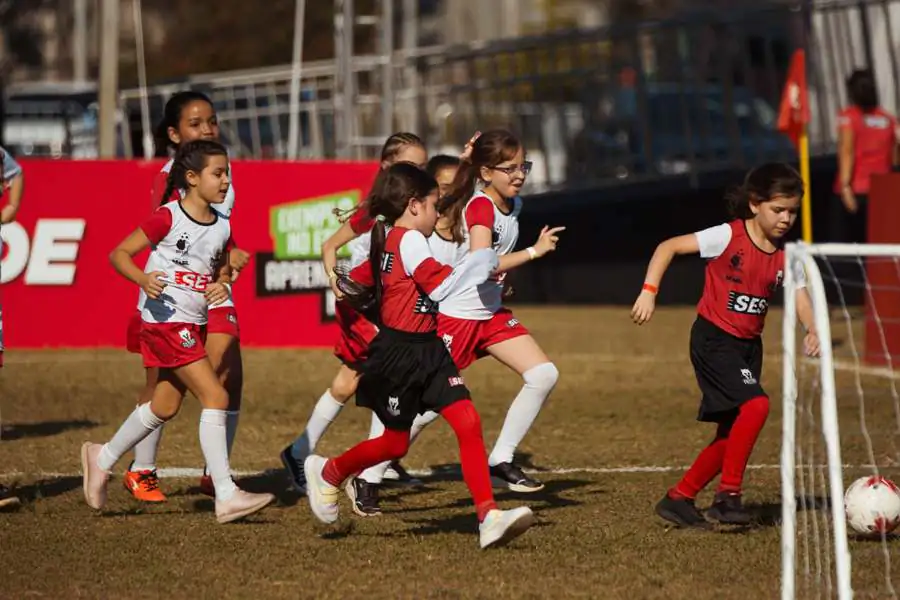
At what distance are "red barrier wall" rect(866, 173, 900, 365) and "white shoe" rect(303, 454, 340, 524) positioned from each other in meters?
8.13

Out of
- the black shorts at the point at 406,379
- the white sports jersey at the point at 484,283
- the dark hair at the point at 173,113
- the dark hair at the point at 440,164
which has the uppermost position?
the dark hair at the point at 173,113

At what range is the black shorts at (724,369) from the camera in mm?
7781

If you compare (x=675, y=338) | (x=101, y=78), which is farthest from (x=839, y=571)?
(x=101, y=78)

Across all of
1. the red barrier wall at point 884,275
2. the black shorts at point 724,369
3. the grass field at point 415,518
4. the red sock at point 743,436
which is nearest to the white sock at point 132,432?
the grass field at point 415,518

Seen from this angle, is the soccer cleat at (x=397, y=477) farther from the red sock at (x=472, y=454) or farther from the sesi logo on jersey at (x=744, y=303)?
the sesi logo on jersey at (x=744, y=303)

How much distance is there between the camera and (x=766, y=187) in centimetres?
768

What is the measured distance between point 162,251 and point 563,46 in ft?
46.7

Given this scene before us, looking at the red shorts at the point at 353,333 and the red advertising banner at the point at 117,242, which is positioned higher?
the red advertising banner at the point at 117,242

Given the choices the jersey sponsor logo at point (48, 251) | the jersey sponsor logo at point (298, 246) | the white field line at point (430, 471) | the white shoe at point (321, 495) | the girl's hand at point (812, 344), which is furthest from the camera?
the jersey sponsor logo at point (298, 246)

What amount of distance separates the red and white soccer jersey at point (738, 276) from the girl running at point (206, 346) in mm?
2294

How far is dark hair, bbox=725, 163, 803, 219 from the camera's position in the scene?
7.64 m

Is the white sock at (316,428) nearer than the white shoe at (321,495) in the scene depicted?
No

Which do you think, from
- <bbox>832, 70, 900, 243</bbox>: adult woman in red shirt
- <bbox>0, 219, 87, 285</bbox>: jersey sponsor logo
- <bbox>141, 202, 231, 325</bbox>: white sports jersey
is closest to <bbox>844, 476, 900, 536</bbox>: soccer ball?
<bbox>141, 202, 231, 325</bbox>: white sports jersey

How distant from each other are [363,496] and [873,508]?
2.44 m
